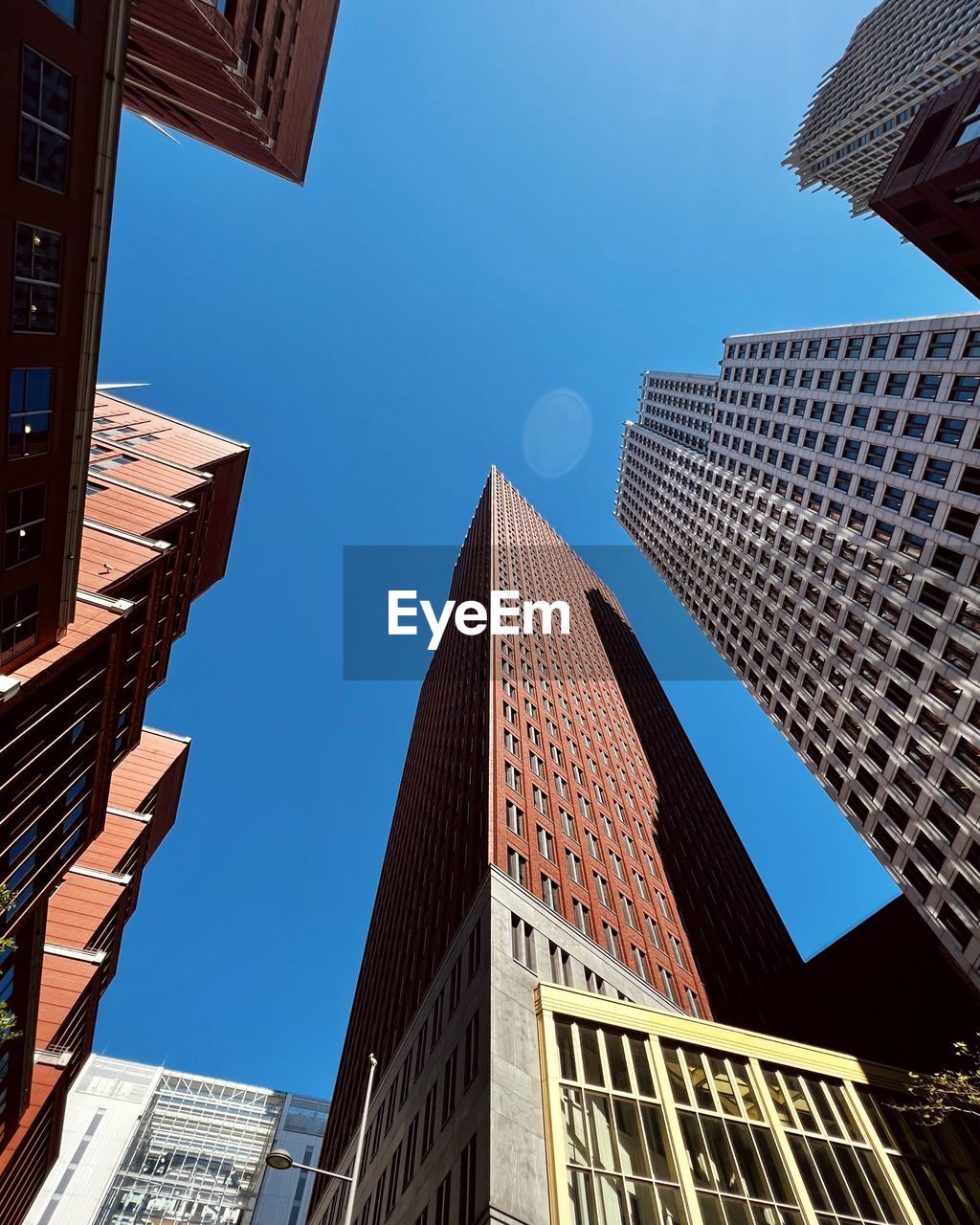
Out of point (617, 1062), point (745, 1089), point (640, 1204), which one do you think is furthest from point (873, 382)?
point (640, 1204)

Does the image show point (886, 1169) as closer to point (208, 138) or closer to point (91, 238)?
point (91, 238)

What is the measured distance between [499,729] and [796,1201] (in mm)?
32386

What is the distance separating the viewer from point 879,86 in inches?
3440

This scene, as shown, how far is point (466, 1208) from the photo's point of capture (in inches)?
890

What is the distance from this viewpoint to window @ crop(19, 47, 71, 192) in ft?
63.7

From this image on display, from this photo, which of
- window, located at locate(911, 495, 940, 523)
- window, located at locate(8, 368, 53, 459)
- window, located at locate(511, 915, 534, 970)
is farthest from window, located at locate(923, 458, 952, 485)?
window, located at locate(8, 368, 53, 459)

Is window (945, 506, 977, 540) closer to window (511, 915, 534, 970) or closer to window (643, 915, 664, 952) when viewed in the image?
window (643, 915, 664, 952)

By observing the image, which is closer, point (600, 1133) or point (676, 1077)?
point (600, 1133)

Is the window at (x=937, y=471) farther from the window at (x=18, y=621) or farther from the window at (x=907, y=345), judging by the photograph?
the window at (x=18, y=621)

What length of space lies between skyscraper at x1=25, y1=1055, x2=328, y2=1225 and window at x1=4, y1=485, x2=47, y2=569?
131 metres

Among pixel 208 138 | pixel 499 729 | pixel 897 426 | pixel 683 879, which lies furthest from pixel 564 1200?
pixel 208 138

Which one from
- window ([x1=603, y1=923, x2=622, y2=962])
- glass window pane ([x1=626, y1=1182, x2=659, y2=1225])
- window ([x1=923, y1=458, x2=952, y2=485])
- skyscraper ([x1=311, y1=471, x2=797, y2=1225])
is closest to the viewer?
glass window pane ([x1=626, y1=1182, x2=659, y2=1225])

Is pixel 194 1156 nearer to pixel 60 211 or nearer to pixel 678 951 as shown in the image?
pixel 678 951

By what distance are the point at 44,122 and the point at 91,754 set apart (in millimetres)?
31411
